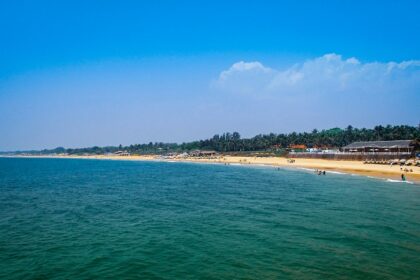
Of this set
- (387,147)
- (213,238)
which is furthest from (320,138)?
(213,238)

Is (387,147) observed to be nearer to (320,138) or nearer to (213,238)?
(320,138)

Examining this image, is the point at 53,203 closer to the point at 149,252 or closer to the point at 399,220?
the point at 149,252

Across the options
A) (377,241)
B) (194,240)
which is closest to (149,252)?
(194,240)

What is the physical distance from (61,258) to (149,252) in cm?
447

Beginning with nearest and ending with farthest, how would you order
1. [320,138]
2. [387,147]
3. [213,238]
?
1. [213,238]
2. [387,147]
3. [320,138]

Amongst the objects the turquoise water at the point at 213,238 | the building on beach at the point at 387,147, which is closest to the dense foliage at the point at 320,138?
the building on beach at the point at 387,147

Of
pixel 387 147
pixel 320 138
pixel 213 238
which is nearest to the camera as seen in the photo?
pixel 213 238

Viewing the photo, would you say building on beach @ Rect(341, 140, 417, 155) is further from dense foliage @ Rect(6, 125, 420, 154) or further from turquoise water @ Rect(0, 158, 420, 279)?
turquoise water @ Rect(0, 158, 420, 279)

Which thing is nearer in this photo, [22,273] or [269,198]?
[22,273]

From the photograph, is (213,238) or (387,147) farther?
(387,147)

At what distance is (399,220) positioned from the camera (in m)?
25.5

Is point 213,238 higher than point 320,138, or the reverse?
point 320,138

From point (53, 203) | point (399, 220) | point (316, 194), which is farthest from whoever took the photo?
point (316, 194)

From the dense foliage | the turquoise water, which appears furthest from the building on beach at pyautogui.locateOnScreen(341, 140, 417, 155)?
the turquoise water
